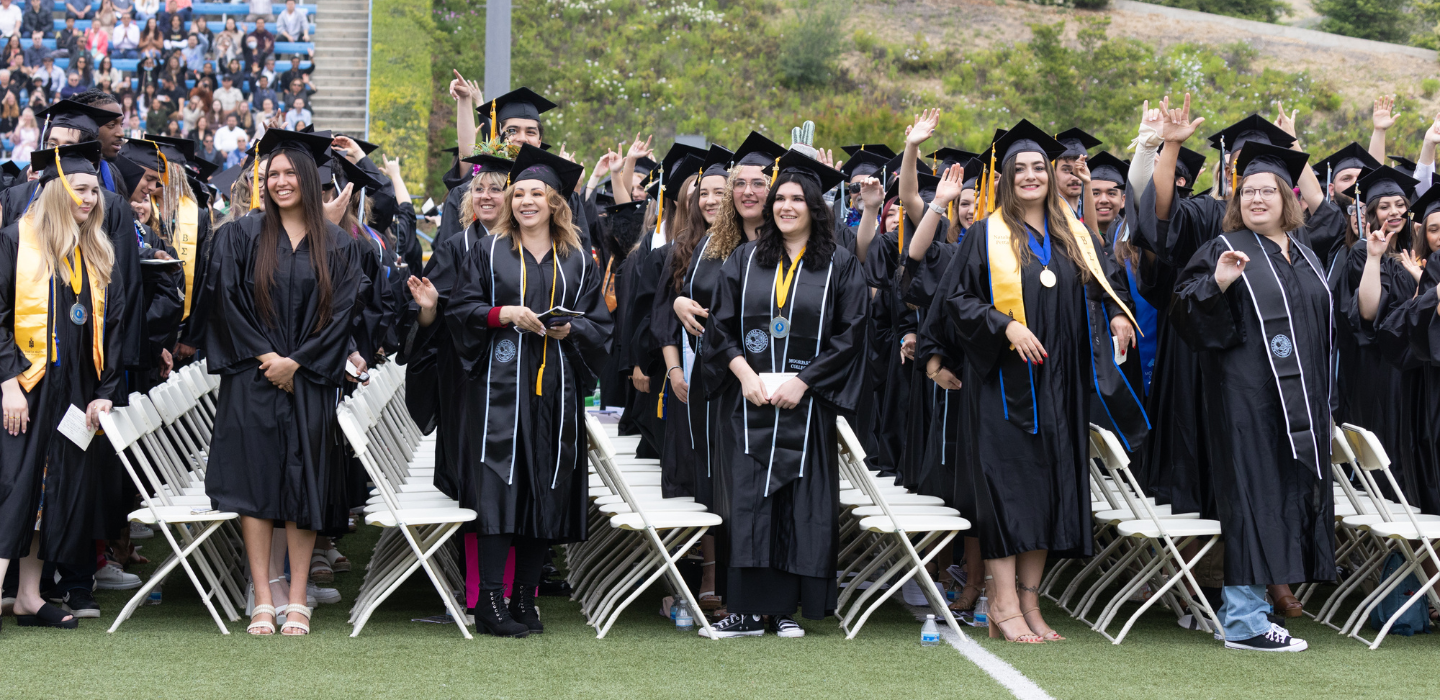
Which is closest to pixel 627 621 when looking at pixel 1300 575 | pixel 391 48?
pixel 1300 575

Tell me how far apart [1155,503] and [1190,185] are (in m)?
1.93

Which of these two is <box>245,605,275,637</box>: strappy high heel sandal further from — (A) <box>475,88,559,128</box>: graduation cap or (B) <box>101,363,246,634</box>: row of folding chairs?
(A) <box>475,88,559,128</box>: graduation cap

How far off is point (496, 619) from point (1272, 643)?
2.86 metres

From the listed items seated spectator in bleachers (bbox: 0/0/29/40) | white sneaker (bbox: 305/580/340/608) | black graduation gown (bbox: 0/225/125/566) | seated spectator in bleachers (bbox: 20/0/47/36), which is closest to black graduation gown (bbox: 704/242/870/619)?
white sneaker (bbox: 305/580/340/608)

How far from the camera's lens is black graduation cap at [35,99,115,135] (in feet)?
18.8

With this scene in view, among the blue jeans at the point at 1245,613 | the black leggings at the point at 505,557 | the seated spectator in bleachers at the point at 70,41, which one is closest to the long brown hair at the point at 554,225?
the black leggings at the point at 505,557

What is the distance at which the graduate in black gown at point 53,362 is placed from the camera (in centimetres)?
490

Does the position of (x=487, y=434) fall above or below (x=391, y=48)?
below

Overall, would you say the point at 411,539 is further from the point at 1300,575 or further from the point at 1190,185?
the point at 1190,185

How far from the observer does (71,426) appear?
495 centimetres

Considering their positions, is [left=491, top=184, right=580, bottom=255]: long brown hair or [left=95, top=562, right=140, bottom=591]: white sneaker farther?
[left=95, top=562, right=140, bottom=591]: white sneaker

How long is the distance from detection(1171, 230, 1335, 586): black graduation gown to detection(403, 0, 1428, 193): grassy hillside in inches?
927

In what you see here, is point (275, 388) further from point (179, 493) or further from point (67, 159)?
point (67, 159)

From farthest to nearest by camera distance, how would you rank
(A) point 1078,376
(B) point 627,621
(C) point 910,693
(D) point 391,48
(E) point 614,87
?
(E) point 614,87
(D) point 391,48
(B) point 627,621
(A) point 1078,376
(C) point 910,693
